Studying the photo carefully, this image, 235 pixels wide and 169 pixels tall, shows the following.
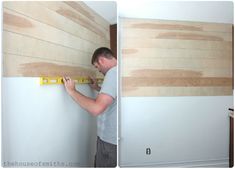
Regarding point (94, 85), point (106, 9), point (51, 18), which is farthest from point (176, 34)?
point (51, 18)

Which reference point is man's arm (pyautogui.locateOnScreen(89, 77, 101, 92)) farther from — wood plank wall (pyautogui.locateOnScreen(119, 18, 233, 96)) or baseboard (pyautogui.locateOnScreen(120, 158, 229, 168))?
baseboard (pyautogui.locateOnScreen(120, 158, 229, 168))

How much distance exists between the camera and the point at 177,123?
1.11 metres

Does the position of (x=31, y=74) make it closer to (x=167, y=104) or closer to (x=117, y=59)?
(x=117, y=59)

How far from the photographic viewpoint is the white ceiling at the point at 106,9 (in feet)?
3.24

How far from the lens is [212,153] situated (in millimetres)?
1153

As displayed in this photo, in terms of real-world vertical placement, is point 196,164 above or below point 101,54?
below

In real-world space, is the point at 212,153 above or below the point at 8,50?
below

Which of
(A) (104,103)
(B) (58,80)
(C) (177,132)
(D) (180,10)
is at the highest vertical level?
(D) (180,10)

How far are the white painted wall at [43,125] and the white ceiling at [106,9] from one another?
1.04 ft

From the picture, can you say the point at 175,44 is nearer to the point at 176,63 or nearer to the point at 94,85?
the point at 176,63

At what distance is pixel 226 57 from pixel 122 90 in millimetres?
546

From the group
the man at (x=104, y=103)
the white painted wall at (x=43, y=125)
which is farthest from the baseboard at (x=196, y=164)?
the white painted wall at (x=43, y=125)

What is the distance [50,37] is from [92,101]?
1.07 feet

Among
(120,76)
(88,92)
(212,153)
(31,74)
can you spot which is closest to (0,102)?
(31,74)
